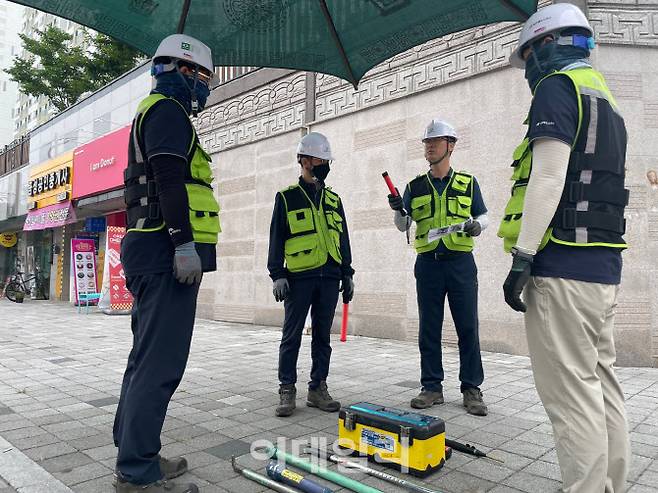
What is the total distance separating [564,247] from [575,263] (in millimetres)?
85

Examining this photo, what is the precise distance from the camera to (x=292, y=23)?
3.97 m

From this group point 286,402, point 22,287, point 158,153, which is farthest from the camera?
point 22,287

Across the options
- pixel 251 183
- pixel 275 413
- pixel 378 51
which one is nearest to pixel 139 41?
pixel 378 51

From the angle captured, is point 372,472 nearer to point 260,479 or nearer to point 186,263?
point 260,479

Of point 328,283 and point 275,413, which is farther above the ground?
point 328,283

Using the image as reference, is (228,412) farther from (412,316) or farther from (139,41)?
(412,316)

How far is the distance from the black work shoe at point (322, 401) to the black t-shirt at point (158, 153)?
204 cm

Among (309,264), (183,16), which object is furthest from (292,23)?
(309,264)

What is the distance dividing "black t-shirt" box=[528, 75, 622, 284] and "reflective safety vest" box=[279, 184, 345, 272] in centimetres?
208

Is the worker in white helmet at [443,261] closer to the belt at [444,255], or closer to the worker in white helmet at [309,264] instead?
the belt at [444,255]

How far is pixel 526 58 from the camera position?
2.51m

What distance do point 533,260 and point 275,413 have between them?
8.22ft

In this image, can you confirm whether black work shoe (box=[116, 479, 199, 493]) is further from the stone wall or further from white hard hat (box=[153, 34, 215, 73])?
the stone wall

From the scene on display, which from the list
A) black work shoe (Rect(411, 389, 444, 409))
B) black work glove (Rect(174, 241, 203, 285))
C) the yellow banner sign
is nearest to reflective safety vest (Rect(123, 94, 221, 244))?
black work glove (Rect(174, 241, 203, 285))
